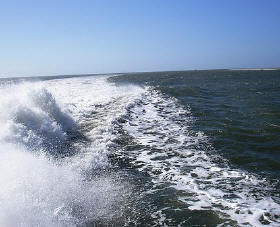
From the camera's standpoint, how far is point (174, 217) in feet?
17.3

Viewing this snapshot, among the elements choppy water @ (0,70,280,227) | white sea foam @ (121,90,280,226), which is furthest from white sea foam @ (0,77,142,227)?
white sea foam @ (121,90,280,226)

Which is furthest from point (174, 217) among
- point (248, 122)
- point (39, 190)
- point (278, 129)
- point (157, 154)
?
point (248, 122)

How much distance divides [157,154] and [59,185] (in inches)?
132

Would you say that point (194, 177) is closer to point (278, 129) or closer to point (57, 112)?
point (278, 129)

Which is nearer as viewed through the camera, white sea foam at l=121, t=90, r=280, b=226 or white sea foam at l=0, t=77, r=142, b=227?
white sea foam at l=0, t=77, r=142, b=227

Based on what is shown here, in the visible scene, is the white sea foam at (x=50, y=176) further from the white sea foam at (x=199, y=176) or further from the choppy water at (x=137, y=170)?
the white sea foam at (x=199, y=176)

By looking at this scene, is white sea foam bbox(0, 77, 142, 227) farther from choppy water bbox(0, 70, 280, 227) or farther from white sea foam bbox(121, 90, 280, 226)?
white sea foam bbox(121, 90, 280, 226)

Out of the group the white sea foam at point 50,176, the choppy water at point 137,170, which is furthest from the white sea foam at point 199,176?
the white sea foam at point 50,176

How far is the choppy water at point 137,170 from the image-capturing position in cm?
523

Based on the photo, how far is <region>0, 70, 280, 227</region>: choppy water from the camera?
17.2ft

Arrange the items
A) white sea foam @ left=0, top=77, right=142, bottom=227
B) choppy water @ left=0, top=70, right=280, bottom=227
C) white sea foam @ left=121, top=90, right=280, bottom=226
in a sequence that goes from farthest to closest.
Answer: white sea foam @ left=121, top=90, right=280, bottom=226
choppy water @ left=0, top=70, right=280, bottom=227
white sea foam @ left=0, top=77, right=142, bottom=227

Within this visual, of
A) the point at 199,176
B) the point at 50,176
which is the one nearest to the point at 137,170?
the point at 199,176

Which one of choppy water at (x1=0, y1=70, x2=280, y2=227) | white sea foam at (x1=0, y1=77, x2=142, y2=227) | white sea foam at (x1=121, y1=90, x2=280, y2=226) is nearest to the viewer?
white sea foam at (x1=0, y1=77, x2=142, y2=227)

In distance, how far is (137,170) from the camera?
757 cm
